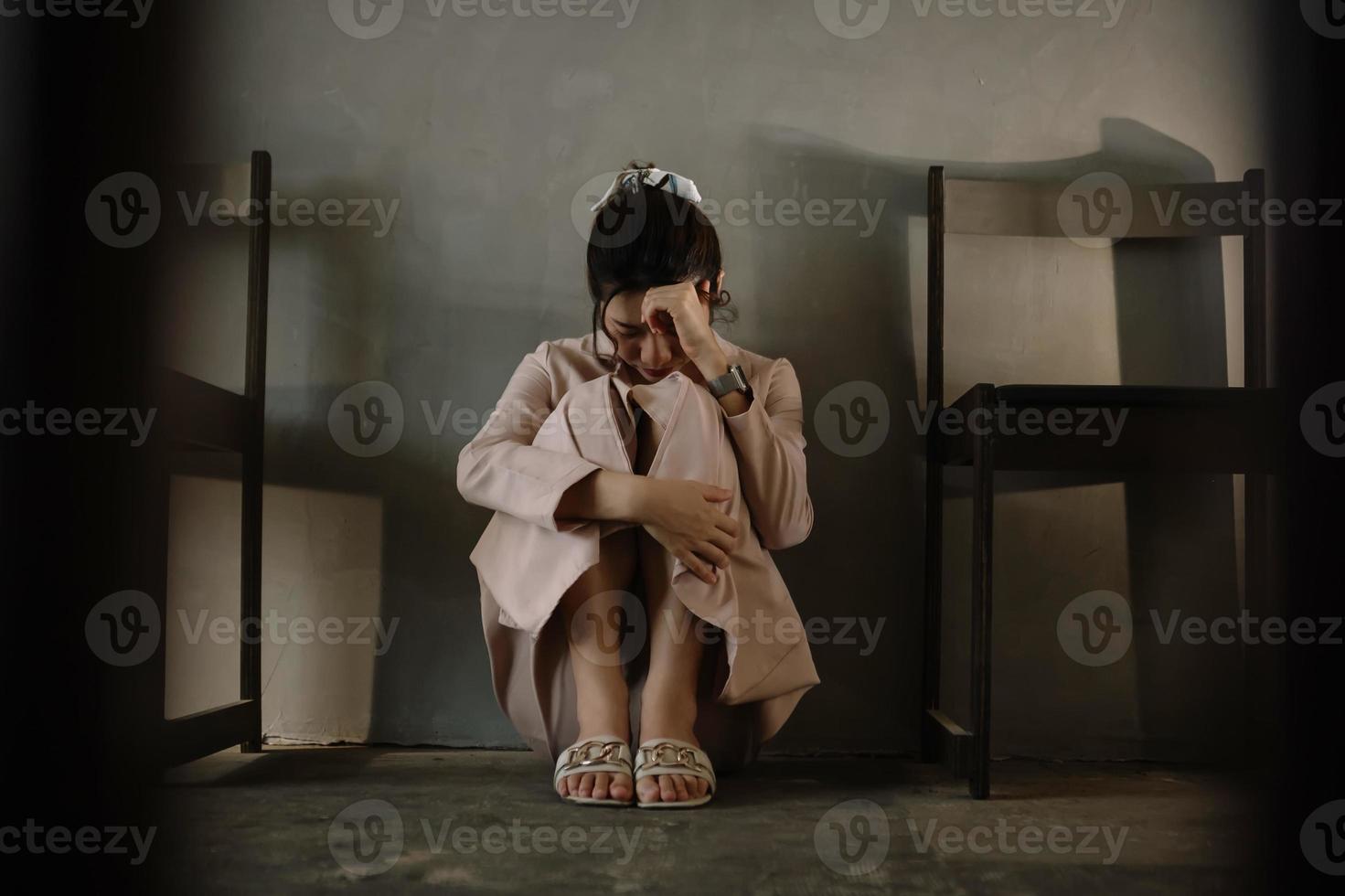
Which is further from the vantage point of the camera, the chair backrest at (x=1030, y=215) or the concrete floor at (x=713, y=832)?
the chair backrest at (x=1030, y=215)

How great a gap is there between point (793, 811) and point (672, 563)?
0.26 m

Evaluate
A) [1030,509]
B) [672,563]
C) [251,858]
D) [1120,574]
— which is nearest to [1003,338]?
[1030,509]

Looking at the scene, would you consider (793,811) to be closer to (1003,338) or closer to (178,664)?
(1003,338)

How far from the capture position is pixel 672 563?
3.11ft

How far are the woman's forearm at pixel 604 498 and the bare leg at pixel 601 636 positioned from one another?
0.05 m

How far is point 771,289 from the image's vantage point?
1.31 meters

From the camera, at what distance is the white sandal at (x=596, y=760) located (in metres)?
0.91

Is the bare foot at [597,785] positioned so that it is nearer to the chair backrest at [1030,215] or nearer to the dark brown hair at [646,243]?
the dark brown hair at [646,243]

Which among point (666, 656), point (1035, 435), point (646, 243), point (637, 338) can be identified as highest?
point (646, 243)

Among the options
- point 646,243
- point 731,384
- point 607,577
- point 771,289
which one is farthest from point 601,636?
point 771,289

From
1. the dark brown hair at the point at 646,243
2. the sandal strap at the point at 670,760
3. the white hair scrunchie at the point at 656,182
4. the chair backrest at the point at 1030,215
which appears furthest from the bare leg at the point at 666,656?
the chair backrest at the point at 1030,215

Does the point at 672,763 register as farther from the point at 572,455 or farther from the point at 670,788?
the point at 572,455

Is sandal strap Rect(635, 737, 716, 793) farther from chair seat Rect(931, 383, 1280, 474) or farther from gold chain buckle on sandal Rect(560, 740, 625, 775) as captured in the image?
chair seat Rect(931, 383, 1280, 474)

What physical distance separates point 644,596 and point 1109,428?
582 millimetres
